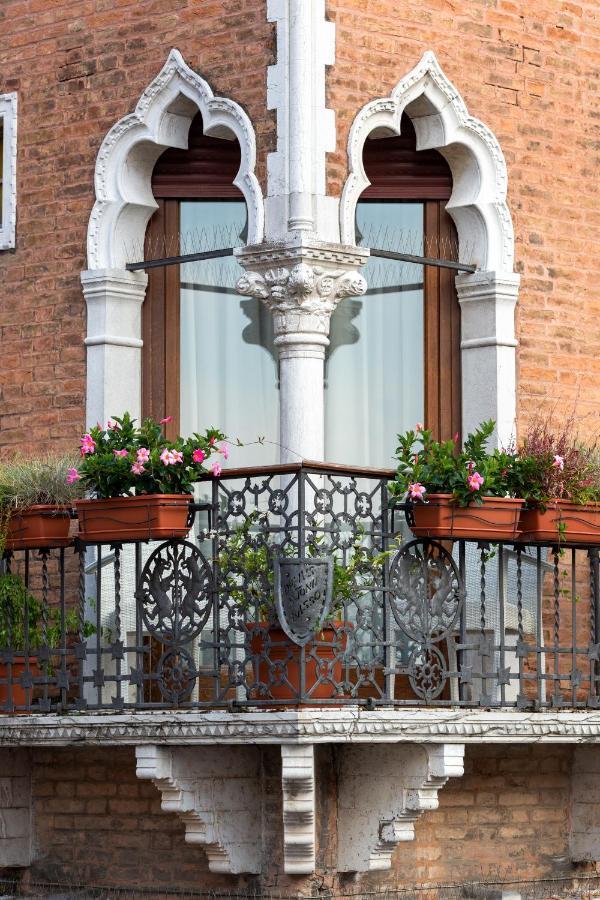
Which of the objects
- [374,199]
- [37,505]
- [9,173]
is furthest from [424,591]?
[9,173]

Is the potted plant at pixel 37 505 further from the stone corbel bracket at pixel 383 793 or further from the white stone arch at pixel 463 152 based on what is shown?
the white stone arch at pixel 463 152

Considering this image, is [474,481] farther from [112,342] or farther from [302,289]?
[112,342]

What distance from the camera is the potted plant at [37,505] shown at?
10.9 meters

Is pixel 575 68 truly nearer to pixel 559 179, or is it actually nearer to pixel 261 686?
pixel 559 179

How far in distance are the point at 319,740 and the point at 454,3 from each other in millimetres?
4493

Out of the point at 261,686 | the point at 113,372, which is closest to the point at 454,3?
the point at 113,372

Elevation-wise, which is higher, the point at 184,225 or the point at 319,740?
the point at 184,225

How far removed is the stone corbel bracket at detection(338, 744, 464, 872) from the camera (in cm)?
1006

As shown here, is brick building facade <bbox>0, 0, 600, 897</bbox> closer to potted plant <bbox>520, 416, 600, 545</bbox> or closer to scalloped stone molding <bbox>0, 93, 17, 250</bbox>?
scalloped stone molding <bbox>0, 93, 17, 250</bbox>

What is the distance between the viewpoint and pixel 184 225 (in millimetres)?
12055

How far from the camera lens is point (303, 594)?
9789mm

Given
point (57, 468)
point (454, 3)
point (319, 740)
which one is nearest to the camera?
point (319, 740)

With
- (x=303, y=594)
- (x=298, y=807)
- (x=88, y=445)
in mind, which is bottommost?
(x=298, y=807)

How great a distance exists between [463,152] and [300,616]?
3348mm
